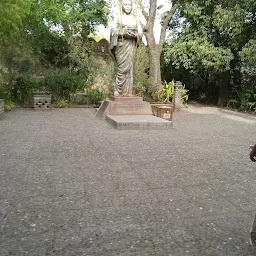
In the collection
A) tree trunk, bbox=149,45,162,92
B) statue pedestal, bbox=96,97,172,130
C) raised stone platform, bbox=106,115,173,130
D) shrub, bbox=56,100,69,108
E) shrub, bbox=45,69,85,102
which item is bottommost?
shrub, bbox=56,100,69,108

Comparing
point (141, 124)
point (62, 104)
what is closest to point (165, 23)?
point (62, 104)

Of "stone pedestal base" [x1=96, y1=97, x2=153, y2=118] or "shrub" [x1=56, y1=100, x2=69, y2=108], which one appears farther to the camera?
"shrub" [x1=56, y1=100, x2=69, y2=108]

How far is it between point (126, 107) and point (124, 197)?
5.30 m

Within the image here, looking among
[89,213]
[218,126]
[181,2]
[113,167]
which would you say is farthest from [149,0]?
[89,213]

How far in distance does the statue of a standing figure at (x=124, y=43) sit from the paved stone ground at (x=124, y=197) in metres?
3.32

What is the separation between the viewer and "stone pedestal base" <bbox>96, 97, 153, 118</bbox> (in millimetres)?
7926

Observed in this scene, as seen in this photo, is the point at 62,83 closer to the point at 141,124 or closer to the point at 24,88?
the point at 24,88

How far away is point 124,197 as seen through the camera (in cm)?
282

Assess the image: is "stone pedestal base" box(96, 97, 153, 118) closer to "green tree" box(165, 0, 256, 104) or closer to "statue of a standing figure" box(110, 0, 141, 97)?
"statue of a standing figure" box(110, 0, 141, 97)

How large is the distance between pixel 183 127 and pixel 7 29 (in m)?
6.21

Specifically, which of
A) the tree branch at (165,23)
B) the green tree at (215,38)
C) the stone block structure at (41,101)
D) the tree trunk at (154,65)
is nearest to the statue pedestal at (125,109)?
the stone block structure at (41,101)

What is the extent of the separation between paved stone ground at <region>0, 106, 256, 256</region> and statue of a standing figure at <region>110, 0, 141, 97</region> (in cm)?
332

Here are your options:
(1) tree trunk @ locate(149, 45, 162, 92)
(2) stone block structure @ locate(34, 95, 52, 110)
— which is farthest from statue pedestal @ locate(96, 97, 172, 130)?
(1) tree trunk @ locate(149, 45, 162, 92)

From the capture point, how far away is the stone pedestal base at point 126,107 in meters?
7.93
